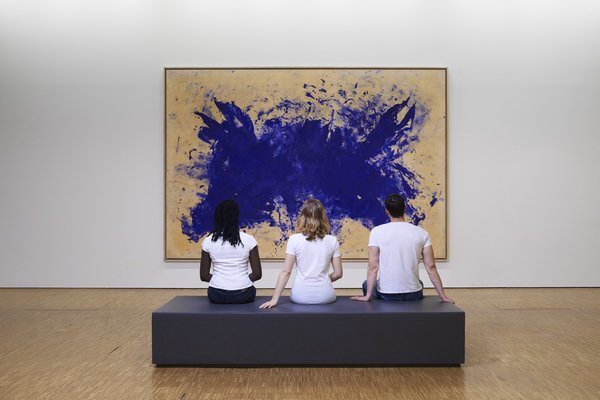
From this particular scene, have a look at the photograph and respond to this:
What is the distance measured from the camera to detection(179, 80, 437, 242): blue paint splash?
37.2ft

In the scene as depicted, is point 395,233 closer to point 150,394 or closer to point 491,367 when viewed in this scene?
point 491,367

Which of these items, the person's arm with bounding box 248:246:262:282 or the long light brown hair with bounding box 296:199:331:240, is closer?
the long light brown hair with bounding box 296:199:331:240

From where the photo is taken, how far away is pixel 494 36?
11.5 m

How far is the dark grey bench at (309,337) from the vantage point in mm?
5848

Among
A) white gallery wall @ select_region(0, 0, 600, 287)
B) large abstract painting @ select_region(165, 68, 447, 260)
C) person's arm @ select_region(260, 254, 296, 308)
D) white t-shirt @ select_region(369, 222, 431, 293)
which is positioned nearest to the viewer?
person's arm @ select_region(260, 254, 296, 308)

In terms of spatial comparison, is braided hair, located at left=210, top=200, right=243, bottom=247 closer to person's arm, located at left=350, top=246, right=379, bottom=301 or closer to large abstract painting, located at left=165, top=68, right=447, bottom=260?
person's arm, located at left=350, top=246, right=379, bottom=301

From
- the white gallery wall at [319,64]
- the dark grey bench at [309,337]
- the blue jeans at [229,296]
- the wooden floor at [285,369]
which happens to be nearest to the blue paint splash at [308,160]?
the white gallery wall at [319,64]

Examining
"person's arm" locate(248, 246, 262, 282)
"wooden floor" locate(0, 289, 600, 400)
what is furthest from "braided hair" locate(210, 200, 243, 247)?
"wooden floor" locate(0, 289, 600, 400)

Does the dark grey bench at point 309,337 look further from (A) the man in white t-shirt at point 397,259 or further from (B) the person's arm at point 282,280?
(A) the man in white t-shirt at point 397,259

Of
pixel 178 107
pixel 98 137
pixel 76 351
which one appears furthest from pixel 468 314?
pixel 98 137

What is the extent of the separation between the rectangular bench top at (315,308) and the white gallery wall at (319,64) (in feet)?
16.7

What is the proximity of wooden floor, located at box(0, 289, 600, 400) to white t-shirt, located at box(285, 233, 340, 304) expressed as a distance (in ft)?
2.18

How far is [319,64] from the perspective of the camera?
1150 cm

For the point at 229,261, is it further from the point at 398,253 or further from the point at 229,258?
the point at 398,253
